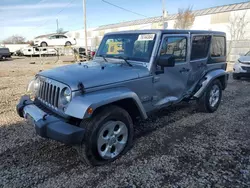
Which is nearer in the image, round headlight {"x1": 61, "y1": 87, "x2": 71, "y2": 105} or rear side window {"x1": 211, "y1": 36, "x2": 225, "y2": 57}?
round headlight {"x1": 61, "y1": 87, "x2": 71, "y2": 105}

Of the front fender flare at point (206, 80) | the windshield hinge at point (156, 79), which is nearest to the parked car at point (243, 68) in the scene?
the front fender flare at point (206, 80)

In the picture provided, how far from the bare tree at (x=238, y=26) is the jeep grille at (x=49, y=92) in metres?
27.4

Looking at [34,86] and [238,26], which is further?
[238,26]

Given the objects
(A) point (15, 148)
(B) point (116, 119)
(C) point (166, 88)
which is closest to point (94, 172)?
(B) point (116, 119)

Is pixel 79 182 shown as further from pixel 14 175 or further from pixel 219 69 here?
pixel 219 69

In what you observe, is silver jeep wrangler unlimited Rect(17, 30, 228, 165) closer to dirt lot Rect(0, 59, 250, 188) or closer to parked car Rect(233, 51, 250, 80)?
dirt lot Rect(0, 59, 250, 188)

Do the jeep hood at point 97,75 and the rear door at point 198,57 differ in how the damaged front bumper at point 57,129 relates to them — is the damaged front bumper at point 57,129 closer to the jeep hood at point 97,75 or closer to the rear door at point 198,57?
the jeep hood at point 97,75

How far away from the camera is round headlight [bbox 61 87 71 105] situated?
110 inches

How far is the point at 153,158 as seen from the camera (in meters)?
3.24

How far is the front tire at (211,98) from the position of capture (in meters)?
4.96

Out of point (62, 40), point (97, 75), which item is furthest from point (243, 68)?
point (62, 40)

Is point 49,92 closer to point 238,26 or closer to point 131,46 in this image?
point 131,46

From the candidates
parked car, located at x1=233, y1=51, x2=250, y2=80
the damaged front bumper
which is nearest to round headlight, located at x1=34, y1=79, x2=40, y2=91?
the damaged front bumper

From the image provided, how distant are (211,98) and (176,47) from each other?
6.04ft
